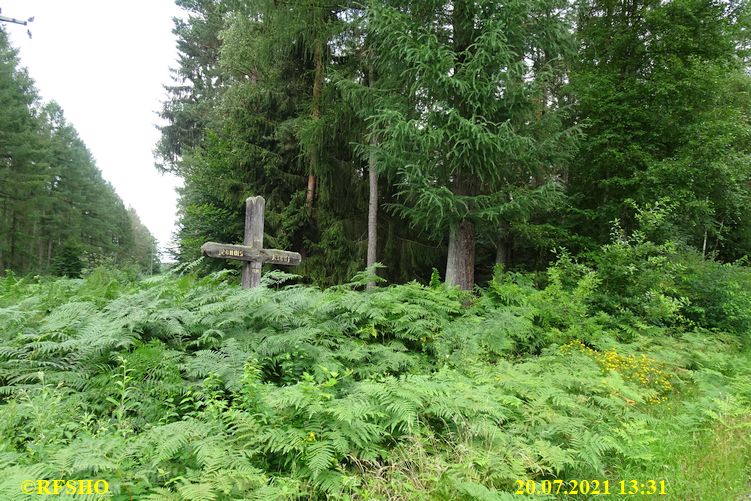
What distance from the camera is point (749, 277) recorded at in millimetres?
9242

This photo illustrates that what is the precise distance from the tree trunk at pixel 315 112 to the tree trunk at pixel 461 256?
4793 mm

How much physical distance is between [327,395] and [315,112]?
10113 mm

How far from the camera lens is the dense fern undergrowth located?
2.38 meters

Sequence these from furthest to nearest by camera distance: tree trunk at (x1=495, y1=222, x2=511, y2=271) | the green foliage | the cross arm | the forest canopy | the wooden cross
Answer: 1. the green foliage
2. tree trunk at (x1=495, y1=222, x2=511, y2=271)
3. the forest canopy
4. the wooden cross
5. the cross arm

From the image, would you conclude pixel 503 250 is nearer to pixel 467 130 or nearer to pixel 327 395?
pixel 467 130

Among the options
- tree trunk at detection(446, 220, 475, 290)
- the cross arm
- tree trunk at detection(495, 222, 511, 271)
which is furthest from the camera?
tree trunk at detection(495, 222, 511, 271)

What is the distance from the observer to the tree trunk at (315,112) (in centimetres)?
1130

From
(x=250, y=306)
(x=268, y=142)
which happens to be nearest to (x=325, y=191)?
(x=268, y=142)

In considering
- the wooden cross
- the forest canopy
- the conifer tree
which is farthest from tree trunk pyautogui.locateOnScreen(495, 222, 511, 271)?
the wooden cross

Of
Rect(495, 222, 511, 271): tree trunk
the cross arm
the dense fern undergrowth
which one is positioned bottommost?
the dense fern undergrowth

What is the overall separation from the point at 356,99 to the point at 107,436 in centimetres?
884

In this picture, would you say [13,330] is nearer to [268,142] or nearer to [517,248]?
[268,142]

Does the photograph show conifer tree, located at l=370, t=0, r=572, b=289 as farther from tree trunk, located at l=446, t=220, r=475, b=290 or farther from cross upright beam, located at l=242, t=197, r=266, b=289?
cross upright beam, located at l=242, t=197, r=266, b=289

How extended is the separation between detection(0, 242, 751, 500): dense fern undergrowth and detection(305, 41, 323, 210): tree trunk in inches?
239
